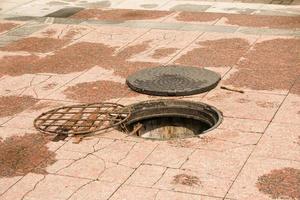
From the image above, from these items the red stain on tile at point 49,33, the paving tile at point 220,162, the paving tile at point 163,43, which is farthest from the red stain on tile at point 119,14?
the paving tile at point 220,162

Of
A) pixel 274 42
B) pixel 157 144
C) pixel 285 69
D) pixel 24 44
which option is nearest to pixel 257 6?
pixel 274 42

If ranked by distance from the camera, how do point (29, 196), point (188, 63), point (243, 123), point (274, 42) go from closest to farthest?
point (29, 196)
point (243, 123)
point (188, 63)
point (274, 42)

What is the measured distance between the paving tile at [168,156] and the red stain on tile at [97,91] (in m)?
1.87

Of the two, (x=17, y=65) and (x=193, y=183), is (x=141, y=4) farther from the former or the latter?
(x=193, y=183)

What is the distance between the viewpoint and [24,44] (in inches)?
443

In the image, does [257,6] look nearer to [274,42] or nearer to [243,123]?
[274,42]

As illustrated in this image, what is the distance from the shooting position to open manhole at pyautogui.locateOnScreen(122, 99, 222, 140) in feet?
25.7

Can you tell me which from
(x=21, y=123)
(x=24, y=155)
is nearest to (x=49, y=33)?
(x=21, y=123)

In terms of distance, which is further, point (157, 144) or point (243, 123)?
point (243, 123)

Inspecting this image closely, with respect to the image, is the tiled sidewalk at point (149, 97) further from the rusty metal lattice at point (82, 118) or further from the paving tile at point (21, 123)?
the rusty metal lattice at point (82, 118)

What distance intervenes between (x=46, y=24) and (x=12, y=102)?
4.67 metres

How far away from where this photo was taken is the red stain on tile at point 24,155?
635cm

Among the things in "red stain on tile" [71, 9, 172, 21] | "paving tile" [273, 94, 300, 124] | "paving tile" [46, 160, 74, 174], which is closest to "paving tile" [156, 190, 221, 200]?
"paving tile" [46, 160, 74, 174]

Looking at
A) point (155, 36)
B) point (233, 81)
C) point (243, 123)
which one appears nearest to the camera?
point (243, 123)
